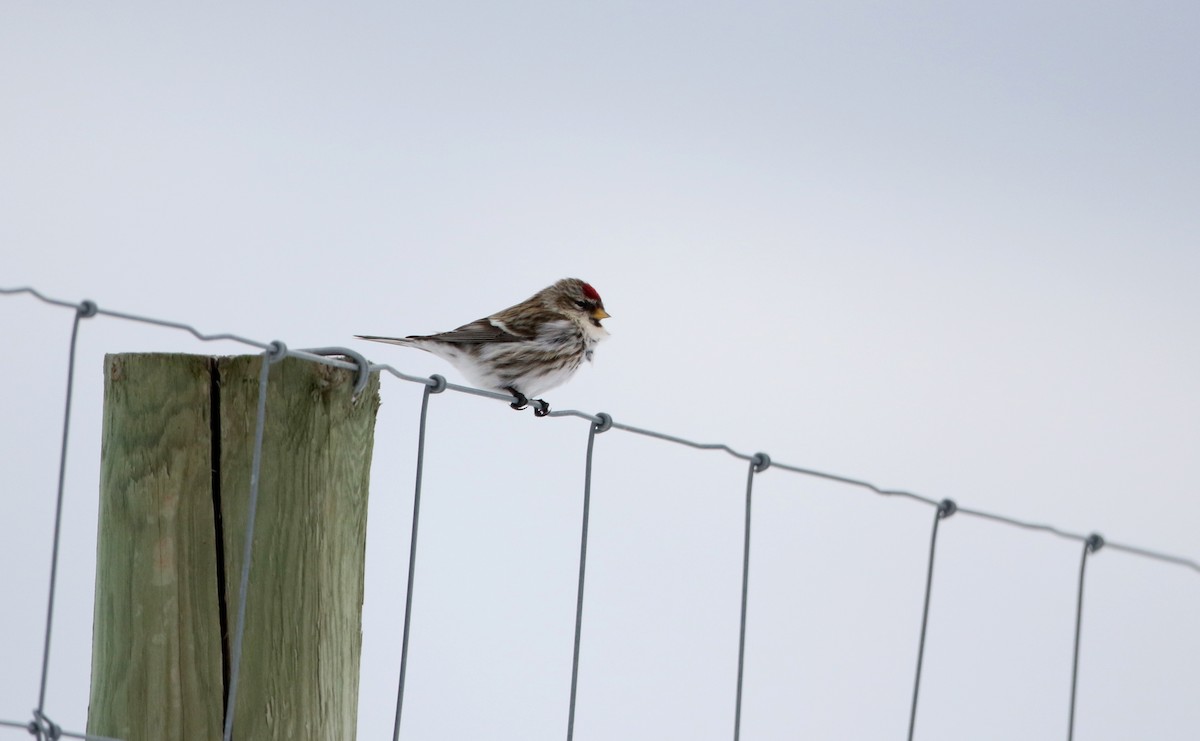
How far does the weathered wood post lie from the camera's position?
86.5 inches

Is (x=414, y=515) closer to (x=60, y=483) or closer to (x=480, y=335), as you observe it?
(x=60, y=483)

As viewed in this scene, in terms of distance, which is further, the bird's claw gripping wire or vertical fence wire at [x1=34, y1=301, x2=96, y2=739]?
the bird's claw gripping wire

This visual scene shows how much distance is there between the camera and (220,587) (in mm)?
2217

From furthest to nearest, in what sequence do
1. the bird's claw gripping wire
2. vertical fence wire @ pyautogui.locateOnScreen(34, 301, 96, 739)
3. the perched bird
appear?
1. the perched bird
2. the bird's claw gripping wire
3. vertical fence wire @ pyautogui.locateOnScreen(34, 301, 96, 739)

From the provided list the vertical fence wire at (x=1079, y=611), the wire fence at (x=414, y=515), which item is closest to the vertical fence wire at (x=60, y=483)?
the wire fence at (x=414, y=515)

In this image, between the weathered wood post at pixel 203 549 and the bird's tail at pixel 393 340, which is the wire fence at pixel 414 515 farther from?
the bird's tail at pixel 393 340

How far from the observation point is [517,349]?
17.4 ft

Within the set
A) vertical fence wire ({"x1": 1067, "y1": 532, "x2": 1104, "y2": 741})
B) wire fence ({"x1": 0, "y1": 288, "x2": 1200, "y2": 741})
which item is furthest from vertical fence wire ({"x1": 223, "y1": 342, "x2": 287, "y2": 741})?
vertical fence wire ({"x1": 1067, "y1": 532, "x2": 1104, "y2": 741})

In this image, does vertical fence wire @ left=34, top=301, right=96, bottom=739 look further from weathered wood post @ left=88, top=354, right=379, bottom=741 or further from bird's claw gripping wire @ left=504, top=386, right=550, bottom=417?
bird's claw gripping wire @ left=504, top=386, right=550, bottom=417

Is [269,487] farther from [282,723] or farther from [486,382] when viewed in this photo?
[486,382]

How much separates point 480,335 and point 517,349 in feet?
0.60

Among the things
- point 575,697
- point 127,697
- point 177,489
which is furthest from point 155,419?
point 575,697

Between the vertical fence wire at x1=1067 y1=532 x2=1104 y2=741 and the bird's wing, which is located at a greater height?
the bird's wing

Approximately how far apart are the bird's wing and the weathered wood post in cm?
308
